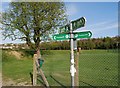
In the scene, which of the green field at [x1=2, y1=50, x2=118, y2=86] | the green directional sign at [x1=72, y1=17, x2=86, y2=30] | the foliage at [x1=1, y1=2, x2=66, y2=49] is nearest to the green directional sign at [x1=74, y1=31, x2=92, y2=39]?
the green directional sign at [x1=72, y1=17, x2=86, y2=30]

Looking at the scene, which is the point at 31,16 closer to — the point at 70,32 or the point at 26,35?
the point at 26,35

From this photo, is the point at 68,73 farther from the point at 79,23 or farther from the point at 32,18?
the point at 32,18

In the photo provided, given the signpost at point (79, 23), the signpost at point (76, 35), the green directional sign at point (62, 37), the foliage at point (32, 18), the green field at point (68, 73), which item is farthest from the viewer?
the foliage at point (32, 18)

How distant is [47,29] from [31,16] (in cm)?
263

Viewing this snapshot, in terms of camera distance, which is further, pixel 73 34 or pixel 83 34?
pixel 73 34

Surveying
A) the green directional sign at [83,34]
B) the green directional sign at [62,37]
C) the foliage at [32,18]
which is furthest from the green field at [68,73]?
the foliage at [32,18]

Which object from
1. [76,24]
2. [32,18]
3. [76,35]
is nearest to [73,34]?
[76,35]

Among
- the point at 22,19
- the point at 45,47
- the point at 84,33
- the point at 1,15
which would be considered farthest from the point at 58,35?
the point at 45,47

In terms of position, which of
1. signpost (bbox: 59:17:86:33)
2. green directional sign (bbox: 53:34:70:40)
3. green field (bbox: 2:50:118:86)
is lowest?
green field (bbox: 2:50:118:86)

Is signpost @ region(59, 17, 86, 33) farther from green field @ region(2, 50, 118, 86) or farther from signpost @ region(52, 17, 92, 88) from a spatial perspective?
green field @ region(2, 50, 118, 86)

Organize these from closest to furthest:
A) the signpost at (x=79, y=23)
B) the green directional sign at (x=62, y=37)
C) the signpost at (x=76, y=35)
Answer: the signpost at (x=79, y=23)
the signpost at (x=76, y=35)
the green directional sign at (x=62, y=37)

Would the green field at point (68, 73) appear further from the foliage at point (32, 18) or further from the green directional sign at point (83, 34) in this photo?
the foliage at point (32, 18)

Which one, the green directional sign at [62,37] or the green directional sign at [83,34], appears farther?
the green directional sign at [62,37]

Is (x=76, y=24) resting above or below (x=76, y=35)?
above
